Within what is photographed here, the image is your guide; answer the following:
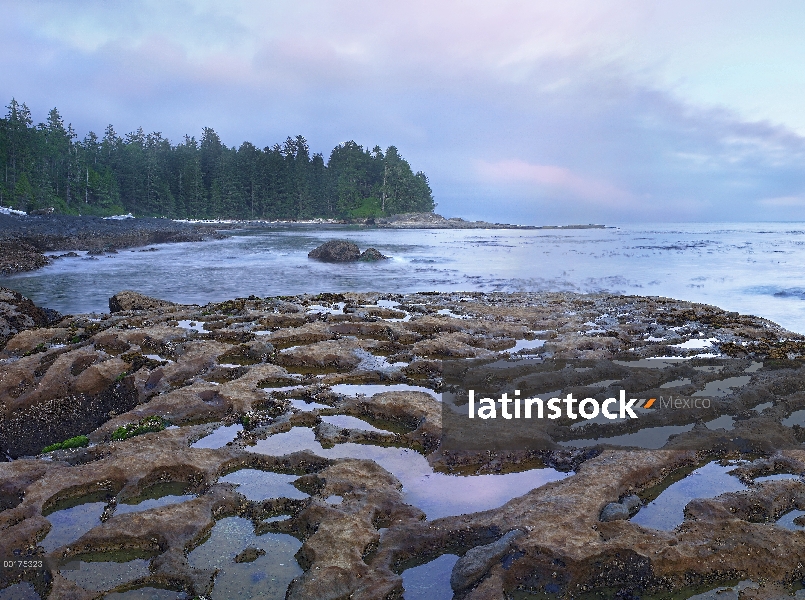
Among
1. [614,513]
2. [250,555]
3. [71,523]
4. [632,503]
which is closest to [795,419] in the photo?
[632,503]

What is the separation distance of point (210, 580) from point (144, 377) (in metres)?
6.06

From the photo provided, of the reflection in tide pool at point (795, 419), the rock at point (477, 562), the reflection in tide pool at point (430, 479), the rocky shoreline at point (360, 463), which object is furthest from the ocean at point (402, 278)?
the rock at point (477, 562)

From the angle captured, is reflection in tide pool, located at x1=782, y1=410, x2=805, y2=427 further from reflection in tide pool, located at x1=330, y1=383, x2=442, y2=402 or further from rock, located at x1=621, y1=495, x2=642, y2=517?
reflection in tide pool, located at x1=330, y1=383, x2=442, y2=402

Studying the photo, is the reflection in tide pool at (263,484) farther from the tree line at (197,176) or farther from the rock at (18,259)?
the tree line at (197,176)

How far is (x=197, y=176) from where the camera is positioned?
139750mm

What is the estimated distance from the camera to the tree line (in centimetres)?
11006

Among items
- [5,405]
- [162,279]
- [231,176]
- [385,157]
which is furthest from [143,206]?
[5,405]

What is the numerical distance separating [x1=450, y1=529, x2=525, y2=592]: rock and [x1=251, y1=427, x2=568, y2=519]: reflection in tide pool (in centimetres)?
77

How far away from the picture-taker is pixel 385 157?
158875mm

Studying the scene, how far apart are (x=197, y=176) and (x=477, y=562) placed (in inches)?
5930

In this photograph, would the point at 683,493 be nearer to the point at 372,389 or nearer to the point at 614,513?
the point at 614,513

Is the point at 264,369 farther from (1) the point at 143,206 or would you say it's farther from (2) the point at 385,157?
(2) the point at 385,157

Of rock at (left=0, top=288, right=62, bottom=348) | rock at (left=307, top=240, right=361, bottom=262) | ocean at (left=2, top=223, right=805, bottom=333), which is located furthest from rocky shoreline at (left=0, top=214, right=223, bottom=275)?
rock at (left=307, top=240, right=361, bottom=262)

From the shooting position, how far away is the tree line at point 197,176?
110 metres
